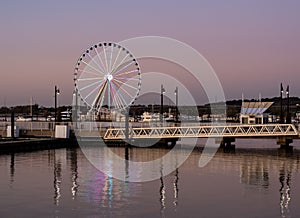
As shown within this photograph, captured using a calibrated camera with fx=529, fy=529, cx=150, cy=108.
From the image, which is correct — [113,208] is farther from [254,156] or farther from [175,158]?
[254,156]

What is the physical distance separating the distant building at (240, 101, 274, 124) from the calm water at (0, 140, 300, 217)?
33174mm

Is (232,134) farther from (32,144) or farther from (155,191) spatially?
(155,191)

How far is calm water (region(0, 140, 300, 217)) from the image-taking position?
2033cm

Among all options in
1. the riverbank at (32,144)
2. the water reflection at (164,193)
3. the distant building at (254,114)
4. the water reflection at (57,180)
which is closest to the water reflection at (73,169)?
the water reflection at (57,180)

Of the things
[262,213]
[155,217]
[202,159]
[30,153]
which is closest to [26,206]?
[155,217]

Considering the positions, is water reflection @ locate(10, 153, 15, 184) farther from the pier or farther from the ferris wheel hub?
the ferris wheel hub

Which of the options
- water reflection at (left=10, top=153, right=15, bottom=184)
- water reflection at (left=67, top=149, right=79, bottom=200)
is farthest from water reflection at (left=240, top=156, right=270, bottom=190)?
water reflection at (left=10, top=153, right=15, bottom=184)

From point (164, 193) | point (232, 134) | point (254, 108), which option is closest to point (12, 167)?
point (164, 193)

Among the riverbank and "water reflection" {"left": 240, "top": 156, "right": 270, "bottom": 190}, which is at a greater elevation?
the riverbank

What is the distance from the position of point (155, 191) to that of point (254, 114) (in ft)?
165

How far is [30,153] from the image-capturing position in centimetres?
4478

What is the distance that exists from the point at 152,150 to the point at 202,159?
979 cm

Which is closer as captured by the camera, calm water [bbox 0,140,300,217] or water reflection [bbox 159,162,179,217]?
calm water [bbox 0,140,300,217]

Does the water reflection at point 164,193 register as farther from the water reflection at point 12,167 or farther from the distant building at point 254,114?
the distant building at point 254,114
